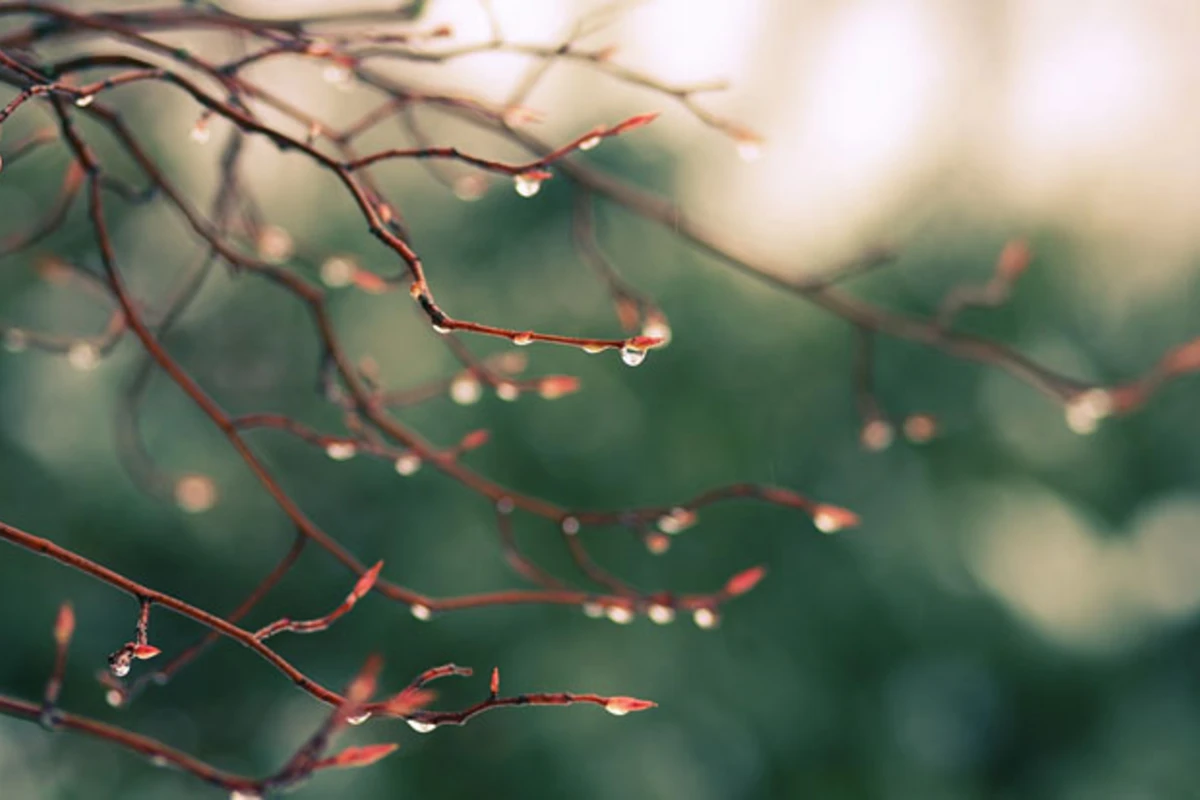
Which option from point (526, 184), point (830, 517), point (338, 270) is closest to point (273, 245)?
point (338, 270)

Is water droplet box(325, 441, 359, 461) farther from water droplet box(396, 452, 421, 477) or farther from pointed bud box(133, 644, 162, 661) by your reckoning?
pointed bud box(133, 644, 162, 661)

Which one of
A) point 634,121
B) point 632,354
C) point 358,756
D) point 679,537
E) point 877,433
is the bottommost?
point 358,756

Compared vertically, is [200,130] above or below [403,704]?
above

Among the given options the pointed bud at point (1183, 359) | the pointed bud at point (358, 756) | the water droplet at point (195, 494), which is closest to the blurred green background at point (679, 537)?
the water droplet at point (195, 494)

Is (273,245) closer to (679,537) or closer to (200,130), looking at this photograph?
(200,130)

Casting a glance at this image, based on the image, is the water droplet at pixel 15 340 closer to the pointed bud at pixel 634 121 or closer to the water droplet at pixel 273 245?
the water droplet at pixel 273 245

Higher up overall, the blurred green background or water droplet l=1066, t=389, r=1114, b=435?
the blurred green background

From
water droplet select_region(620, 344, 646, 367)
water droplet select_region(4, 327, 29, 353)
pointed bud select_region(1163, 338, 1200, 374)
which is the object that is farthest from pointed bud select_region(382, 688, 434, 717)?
pointed bud select_region(1163, 338, 1200, 374)

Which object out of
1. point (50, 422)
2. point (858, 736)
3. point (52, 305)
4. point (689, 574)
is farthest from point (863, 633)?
point (52, 305)
